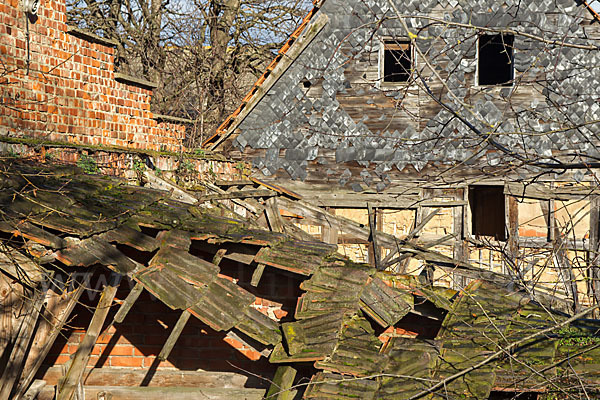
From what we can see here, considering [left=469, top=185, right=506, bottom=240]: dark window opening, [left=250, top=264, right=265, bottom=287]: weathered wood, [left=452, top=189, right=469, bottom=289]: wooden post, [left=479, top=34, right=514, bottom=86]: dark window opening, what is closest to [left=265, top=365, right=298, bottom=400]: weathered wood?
[left=250, top=264, right=265, bottom=287]: weathered wood

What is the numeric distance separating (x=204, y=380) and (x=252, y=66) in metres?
14.3

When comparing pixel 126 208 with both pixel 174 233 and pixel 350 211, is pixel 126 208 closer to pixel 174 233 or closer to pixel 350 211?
pixel 174 233

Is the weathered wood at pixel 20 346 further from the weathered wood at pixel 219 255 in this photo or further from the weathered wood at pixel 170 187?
the weathered wood at pixel 170 187

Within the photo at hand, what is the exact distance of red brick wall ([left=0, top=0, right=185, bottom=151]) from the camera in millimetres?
8125

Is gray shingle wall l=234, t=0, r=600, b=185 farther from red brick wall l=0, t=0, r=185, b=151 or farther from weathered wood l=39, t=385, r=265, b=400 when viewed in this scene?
weathered wood l=39, t=385, r=265, b=400

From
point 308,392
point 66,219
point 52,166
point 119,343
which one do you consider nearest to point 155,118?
point 52,166

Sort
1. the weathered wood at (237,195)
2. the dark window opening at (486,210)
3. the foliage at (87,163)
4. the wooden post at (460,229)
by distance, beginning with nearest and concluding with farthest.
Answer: the foliage at (87,163) < the weathered wood at (237,195) < the wooden post at (460,229) < the dark window opening at (486,210)

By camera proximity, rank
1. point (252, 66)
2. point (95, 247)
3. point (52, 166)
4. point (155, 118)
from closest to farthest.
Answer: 1. point (95, 247)
2. point (52, 166)
3. point (155, 118)
4. point (252, 66)

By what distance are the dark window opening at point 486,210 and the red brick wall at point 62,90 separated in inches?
370

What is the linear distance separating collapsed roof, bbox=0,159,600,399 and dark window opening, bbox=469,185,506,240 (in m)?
11.0

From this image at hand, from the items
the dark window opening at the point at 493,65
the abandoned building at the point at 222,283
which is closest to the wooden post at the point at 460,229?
the abandoned building at the point at 222,283

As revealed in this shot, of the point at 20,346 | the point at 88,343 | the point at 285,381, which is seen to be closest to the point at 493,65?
the point at 285,381

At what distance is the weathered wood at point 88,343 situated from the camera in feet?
15.0

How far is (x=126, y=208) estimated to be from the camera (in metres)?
5.12
